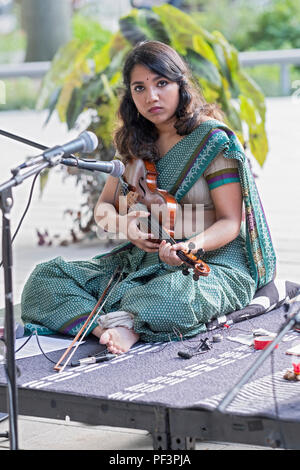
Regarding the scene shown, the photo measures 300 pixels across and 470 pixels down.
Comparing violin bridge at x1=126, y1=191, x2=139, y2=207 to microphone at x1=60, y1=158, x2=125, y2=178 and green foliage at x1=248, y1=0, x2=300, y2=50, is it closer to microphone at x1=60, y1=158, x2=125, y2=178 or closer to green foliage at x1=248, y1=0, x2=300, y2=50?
microphone at x1=60, y1=158, x2=125, y2=178

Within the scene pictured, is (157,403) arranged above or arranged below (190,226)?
below

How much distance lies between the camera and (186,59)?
16.3 ft

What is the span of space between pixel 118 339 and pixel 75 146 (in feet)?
3.04

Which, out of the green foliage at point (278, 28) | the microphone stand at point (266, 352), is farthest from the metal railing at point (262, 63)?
the microphone stand at point (266, 352)

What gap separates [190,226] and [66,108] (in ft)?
7.89

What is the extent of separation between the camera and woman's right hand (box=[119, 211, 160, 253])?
10.1ft

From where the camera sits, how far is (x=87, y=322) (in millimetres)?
3135

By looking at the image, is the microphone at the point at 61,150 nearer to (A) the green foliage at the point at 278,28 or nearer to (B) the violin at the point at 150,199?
(B) the violin at the point at 150,199

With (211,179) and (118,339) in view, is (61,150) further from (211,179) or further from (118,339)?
(211,179)

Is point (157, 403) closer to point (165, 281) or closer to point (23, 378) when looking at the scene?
point (23, 378)

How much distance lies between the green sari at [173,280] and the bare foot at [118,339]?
1.4 inches

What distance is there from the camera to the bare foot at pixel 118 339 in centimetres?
298

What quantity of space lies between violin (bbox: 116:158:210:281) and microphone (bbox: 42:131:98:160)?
0.75 metres
